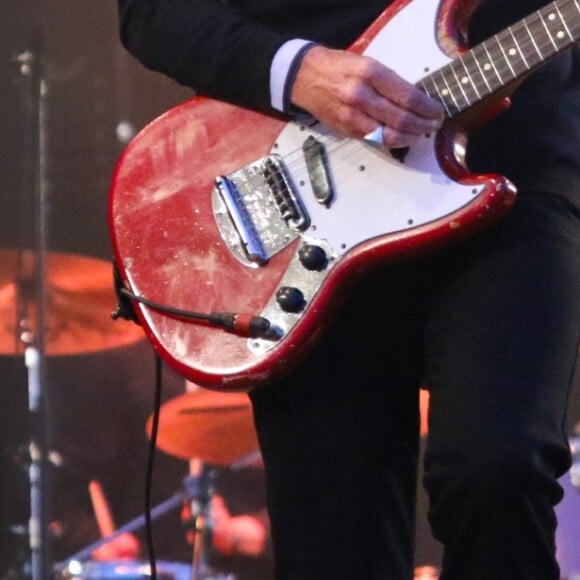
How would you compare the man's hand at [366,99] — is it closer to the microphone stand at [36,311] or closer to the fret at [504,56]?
the fret at [504,56]

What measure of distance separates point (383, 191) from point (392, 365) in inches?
7.1

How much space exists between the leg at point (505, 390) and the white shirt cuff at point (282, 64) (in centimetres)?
27

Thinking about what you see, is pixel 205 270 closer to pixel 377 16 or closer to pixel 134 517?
pixel 377 16

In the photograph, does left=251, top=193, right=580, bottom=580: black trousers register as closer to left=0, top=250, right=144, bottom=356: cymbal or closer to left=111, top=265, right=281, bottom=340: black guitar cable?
left=111, top=265, right=281, bottom=340: black guitar cable

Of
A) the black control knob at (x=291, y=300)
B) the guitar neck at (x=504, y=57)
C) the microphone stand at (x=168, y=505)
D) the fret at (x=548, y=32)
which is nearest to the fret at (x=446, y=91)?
the guitar neck at (x=504, y=57)

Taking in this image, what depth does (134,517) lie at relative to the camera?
2.02m

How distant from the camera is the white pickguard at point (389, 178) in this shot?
1.05 meters

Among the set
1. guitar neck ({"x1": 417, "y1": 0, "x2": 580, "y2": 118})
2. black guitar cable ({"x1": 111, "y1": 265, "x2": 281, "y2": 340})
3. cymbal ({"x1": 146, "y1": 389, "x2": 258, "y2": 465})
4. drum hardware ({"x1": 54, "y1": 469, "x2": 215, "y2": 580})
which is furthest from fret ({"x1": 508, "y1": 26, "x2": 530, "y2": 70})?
drum hardware ({"x1": 54, "y1": 469, "x2": 215, "y2": 580})

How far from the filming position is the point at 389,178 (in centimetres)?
109

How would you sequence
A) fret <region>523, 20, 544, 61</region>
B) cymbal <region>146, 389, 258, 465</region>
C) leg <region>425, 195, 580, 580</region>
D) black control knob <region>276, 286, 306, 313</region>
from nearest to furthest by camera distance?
leg <region>425, 195, 580, 580</region>, fret <region>523, 20, 544, 61</region>, black control knob <region>276, 286, 306, 313</region>, cymbal <region>146, 389, 258, 465</region>

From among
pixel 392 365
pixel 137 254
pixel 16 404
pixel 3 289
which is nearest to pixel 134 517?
pixel 16 404

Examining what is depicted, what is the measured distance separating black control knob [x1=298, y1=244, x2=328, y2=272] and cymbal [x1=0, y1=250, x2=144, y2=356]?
38.6 inches

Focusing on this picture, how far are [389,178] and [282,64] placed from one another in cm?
17

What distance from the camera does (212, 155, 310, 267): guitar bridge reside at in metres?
1.15
